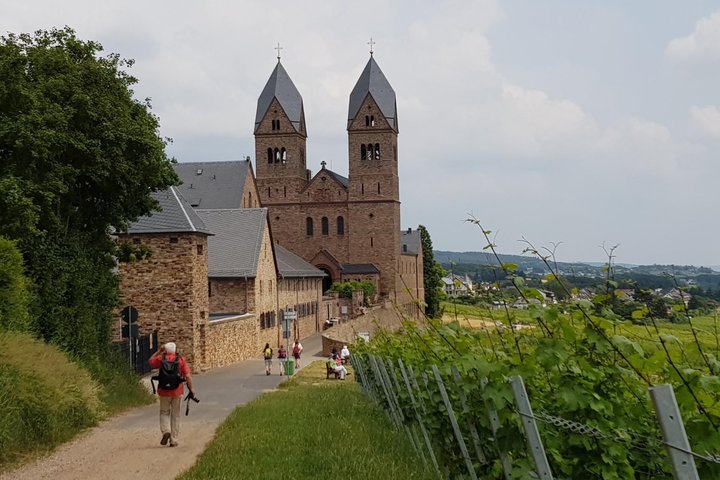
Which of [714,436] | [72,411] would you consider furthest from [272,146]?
[714,436]

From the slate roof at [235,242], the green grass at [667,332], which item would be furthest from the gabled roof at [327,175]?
the green grass at [667,332]

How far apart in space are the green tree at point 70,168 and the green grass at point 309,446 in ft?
22.4

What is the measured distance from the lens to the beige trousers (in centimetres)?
1230

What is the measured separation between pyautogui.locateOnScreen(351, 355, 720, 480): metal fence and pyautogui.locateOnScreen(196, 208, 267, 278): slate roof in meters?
24.1

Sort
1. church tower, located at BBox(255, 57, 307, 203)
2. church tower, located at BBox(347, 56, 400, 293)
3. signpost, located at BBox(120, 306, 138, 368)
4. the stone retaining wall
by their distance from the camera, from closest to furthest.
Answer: signpost, located at BBox(120, 306, 138, 368) → the stone retaining wall → church tower, located at BBox(347, 56, 400, 293) → church tower, located at BBox(255, 57, 307, 203)

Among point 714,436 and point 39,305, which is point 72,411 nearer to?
point 39,305

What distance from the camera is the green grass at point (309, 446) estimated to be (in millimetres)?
8461

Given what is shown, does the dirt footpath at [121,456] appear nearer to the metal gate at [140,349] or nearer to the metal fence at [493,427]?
the metal fence at [493,427]

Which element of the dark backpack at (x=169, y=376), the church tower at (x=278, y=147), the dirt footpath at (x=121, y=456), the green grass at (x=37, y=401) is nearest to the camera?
the dirt footpath at (x=121, y=456)

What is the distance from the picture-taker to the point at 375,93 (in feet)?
244

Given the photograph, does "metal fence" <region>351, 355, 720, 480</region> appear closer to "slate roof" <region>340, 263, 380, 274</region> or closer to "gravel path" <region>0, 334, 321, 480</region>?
"gravel path" <region>0, 334, 321, 480</region>

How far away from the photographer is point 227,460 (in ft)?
32.1

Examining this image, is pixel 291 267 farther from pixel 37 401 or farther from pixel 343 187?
pixel 37 401

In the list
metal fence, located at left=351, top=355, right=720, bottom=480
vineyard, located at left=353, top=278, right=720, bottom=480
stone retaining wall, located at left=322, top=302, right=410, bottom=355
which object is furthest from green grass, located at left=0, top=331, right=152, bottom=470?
stone retaining wall, located at left=322, top=302, right=410, bottom=355
